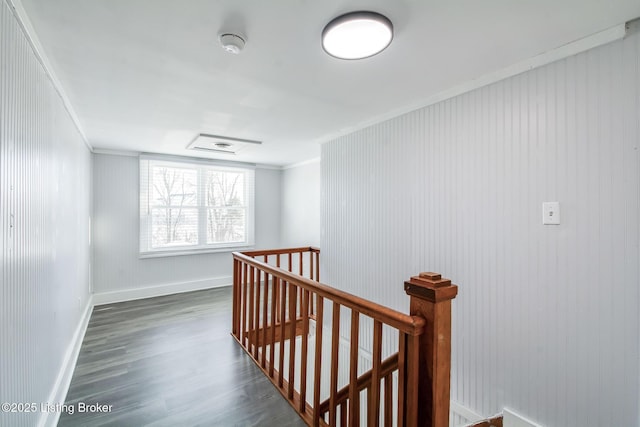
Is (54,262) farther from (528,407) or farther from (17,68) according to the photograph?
(528,407)

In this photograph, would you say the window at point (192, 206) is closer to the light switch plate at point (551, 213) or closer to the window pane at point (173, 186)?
the window pane at point (173, 186)

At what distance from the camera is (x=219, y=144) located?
3.78m

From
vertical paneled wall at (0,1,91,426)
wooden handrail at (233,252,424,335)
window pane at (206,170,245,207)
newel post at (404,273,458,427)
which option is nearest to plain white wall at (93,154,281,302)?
window pane at (206,170,245,207)

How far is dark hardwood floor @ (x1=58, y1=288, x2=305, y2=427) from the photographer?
181cm

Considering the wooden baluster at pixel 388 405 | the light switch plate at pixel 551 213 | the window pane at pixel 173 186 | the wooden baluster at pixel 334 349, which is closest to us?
the wooden baluster at pixel 388 405

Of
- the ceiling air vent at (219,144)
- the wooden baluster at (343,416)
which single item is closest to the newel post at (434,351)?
the wooden baluster at (343,416)

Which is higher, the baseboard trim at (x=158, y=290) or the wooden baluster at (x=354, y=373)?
the wooden baluster at (x=354, y=373)

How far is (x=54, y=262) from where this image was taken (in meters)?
1.94

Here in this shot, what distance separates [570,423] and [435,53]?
2.25 m

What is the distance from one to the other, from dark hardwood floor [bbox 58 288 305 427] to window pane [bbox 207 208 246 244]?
1844 mm

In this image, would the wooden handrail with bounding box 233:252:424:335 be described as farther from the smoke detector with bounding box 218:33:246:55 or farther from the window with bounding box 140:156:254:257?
the window with bounding box 140:156:254:257

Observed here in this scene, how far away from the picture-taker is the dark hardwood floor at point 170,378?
71.1 inches

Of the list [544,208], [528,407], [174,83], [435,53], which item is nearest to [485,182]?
[544,208]

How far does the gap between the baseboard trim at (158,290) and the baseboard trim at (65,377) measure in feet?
3.16
